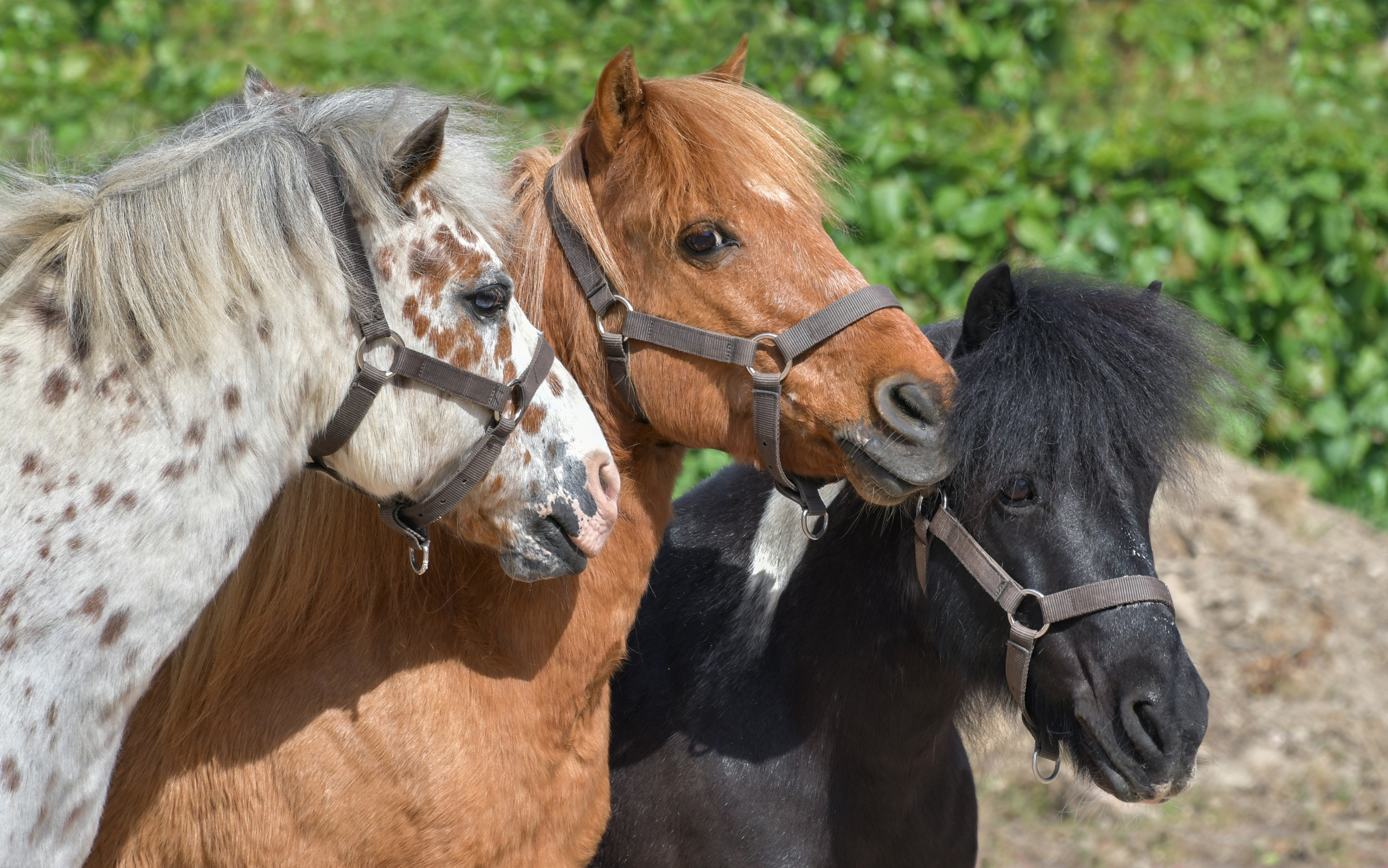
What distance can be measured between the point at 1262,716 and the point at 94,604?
5.02 meters

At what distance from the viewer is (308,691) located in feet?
7.19

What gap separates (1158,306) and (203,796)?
2156mm

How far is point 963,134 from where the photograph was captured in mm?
6449

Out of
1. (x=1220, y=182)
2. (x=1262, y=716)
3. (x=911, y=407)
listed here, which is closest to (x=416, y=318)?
(x=911, y=407)

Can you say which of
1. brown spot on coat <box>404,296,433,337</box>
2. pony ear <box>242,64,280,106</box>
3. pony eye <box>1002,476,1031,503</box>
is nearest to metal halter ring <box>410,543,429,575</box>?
brown spot on coat <box>404,296,433,337</box>

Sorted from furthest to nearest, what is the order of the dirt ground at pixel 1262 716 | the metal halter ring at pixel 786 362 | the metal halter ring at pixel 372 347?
1. the dirt ground at pixel 1262 716
2. the metal halter ring at pixel 786 362
3. the metal halter ring at pixel 372 347

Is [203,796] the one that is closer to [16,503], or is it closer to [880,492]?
[16,503]

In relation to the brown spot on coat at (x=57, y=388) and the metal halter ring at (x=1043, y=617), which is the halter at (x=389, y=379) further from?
the metal halter ring at (x=1043, y=617)

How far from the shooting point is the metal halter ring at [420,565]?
2.08 m

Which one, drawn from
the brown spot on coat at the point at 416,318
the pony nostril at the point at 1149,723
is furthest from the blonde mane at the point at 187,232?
the pony nostril at the point at 1149,723

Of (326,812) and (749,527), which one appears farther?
(749,527)

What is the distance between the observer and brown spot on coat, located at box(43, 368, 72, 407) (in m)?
1.79

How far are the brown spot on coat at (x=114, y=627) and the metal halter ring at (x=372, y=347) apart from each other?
0.54 m

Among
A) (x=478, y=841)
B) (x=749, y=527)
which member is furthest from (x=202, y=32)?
(x=478, y=841)
